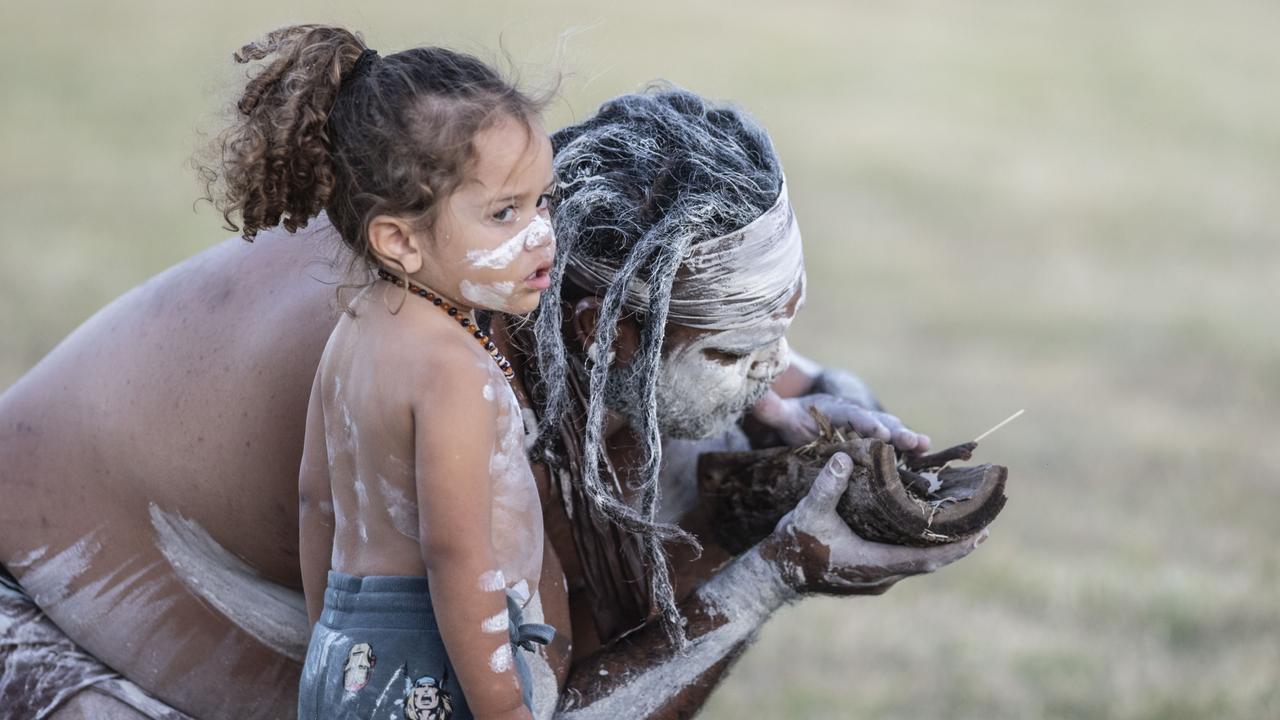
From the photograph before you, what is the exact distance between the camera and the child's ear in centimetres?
241

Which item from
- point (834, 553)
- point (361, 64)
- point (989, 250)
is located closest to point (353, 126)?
point (361, 64)

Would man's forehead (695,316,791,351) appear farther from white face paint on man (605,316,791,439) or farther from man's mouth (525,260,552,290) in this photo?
man's mouth (525,260,552,290)

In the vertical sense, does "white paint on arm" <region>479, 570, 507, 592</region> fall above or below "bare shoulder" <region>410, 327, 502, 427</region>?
below

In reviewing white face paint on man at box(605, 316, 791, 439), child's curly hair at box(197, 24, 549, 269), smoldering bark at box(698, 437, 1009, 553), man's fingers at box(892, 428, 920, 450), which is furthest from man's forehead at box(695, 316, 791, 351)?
child's curly hair at box(197, 24, 549, 269)

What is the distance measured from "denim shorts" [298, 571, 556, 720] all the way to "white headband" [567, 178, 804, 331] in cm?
77

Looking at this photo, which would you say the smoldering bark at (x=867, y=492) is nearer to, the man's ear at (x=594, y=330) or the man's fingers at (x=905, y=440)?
A: the man's fingers at (x=905, y=440)

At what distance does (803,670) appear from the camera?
16.9 ft

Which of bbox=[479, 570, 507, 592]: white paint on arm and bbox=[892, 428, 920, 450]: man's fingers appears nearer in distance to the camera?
bbox=[479, 570, 507, 592]: white paint on arm

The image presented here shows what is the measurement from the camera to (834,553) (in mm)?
2965

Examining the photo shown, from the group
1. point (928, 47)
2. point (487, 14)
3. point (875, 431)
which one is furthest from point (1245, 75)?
point (875, 431)

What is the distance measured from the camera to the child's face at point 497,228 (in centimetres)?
242

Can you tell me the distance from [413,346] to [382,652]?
1.65ft

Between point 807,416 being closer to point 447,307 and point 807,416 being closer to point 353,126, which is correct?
point 447,307

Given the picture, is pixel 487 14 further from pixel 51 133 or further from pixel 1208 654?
pixel 1208 654
